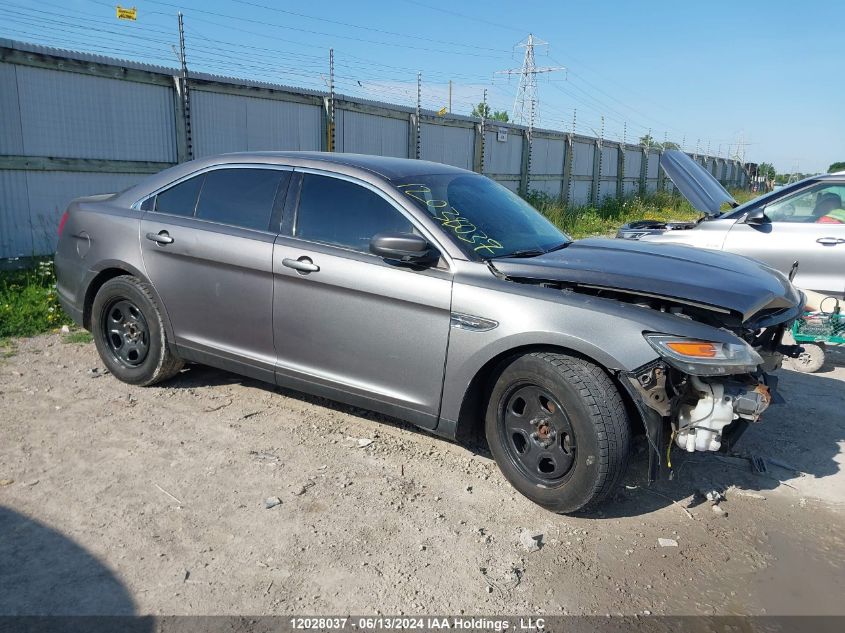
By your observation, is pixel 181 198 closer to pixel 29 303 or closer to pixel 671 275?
pixel 29 303

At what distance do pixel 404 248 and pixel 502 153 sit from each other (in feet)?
49.3

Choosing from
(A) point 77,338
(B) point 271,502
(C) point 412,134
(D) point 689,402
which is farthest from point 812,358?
(C) point 412,134

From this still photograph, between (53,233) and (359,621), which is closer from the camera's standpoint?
(359,621)

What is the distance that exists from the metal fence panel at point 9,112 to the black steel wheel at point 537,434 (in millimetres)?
6894

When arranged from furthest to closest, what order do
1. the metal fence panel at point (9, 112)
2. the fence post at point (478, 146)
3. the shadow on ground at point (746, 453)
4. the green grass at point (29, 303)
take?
the fence post at point (478, 146) → the metal fence panel at point (9, 112) → the green grass at point (29, 303) → the shadow on ground at point (746, 453)

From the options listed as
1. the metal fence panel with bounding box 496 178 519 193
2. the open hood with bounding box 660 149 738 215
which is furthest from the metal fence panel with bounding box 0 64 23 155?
the metal fence panel with bounding box 496 178 519 193

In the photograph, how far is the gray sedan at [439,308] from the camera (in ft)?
10.7

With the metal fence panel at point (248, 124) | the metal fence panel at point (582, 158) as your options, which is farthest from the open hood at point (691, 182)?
the metal fence panel at point (582, 158)

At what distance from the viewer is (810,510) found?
3697 millimetres

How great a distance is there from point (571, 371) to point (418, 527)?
3.55 feet

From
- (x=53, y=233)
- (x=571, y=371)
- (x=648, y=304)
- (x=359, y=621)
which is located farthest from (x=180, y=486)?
(x=53, y=233)

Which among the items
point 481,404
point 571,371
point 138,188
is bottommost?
point 481,404

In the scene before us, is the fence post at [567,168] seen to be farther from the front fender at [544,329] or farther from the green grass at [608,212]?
the front fender at [544,329]

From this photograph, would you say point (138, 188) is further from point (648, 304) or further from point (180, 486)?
point (648, 304)
